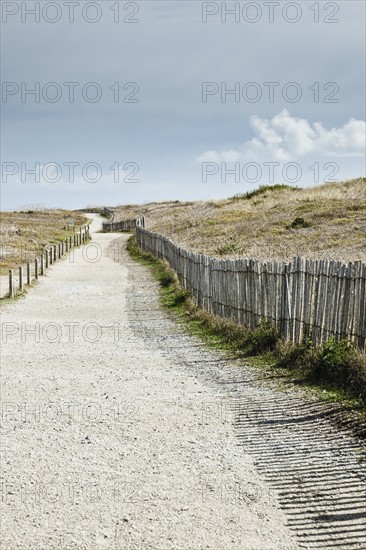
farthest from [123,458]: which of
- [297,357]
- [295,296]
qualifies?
[295,296]

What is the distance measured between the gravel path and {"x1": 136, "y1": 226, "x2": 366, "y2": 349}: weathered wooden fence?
3.98ft

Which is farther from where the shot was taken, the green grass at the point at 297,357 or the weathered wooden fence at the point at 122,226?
the weathered wooden fence at the point at 122,226

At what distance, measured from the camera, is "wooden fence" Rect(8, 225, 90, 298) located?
1928cm

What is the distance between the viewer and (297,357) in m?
8.98

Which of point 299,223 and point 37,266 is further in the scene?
point 299,223

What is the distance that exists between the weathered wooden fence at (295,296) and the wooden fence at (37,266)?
7.51 m

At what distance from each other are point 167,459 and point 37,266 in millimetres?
19752

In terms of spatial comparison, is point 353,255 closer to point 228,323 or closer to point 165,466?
point 228,323

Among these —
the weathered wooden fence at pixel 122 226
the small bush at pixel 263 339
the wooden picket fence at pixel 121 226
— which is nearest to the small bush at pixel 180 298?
the small bush at pixel 263 339

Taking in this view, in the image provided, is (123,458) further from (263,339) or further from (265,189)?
(265,189)

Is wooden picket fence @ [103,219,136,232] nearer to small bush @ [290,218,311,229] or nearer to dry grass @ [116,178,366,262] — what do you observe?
dry grass @ [116,178,366,262]

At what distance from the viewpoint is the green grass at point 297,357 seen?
7.22 m

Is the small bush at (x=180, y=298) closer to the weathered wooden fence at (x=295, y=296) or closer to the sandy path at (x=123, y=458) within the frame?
the weathered wooden fence at (x=295, y=296)

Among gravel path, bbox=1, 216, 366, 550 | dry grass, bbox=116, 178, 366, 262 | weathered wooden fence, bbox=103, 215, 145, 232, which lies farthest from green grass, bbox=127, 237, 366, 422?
weathered wooden fence, bbox=103, 215, 145, 232
